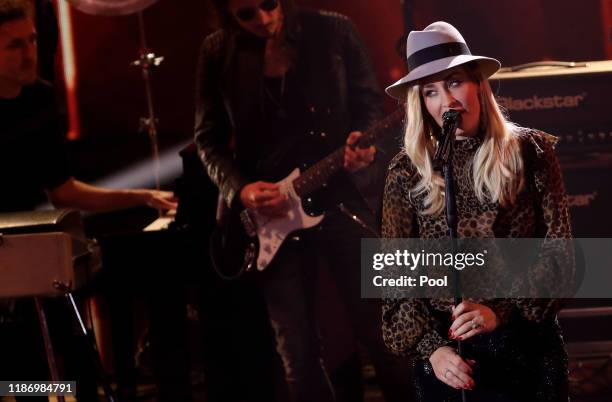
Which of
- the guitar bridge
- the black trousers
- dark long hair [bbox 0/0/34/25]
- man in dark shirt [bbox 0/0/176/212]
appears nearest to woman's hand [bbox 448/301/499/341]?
the black trousers

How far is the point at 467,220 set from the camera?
246cm

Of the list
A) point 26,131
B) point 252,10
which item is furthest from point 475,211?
point 26,131

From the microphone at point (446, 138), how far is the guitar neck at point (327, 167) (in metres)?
1.24

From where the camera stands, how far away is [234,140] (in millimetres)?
3877

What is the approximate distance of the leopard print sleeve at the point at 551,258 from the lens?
7.68 feet

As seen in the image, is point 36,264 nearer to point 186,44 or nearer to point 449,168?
point 449,168

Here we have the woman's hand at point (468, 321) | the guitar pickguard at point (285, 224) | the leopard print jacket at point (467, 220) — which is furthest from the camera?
the guitar pickguard at point (285, 224)

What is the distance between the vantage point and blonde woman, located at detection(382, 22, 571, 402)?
2369 mm

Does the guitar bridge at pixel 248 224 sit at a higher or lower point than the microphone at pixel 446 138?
lower

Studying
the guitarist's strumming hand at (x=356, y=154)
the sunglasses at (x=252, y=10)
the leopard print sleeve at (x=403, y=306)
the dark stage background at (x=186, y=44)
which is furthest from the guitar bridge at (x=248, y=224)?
the leopard print sleeve at (x=403, y=306)

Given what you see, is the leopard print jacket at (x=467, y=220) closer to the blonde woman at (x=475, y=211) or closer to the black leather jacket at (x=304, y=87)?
the blonde woman at (x=475, y=211)

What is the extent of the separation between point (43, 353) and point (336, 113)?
1445mm

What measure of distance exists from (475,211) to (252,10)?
5.37 feet

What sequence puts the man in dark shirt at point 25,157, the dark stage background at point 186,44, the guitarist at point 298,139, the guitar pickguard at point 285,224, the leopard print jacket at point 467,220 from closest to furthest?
the leopard print jacket at point 467,220
the man in dark shirt at point 25,157
the guitarist at point 298,139
the guitar pickguard at point 285,224
the dark stage background at point 186,44
